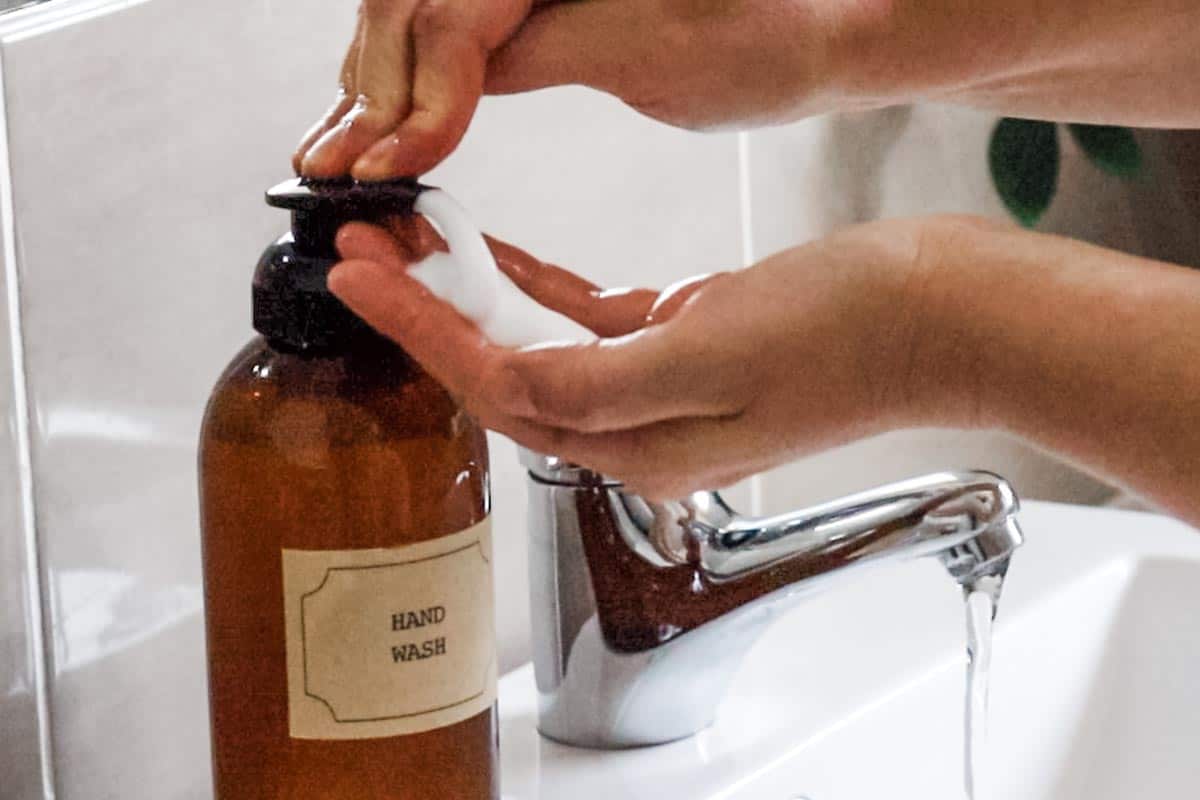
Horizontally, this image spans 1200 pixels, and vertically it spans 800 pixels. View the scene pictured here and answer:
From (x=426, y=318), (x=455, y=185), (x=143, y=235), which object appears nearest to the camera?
(x=426, y=318)

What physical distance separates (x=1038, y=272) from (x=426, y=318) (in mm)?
150

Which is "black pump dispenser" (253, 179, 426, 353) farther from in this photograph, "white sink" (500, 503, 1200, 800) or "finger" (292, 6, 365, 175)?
"white sink" (500, 503, 1200, 800)

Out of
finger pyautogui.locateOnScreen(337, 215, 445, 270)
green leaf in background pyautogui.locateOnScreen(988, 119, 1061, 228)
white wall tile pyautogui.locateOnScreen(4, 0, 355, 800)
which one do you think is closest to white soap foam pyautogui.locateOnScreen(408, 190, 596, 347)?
finger pyautogui.locateOnScreen(337, 215, 445, 270)

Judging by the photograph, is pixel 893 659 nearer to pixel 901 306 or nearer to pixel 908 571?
pixel 908 571

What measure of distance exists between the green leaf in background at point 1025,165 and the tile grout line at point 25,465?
68cm

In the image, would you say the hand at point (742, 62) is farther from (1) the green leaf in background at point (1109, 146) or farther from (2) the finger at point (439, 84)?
(1) the green leaf in background at point (1109, 146)

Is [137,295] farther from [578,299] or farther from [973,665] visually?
[973,665]

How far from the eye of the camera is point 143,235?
1.68ft

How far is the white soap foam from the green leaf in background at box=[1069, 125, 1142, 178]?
30.3 inches

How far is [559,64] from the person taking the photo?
48cm

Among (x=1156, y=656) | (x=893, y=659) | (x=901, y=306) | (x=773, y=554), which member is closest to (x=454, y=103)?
(x=901, y=306)

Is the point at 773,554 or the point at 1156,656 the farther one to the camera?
the point at 1156,656

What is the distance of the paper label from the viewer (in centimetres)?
43

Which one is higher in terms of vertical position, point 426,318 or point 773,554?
point 426,318
